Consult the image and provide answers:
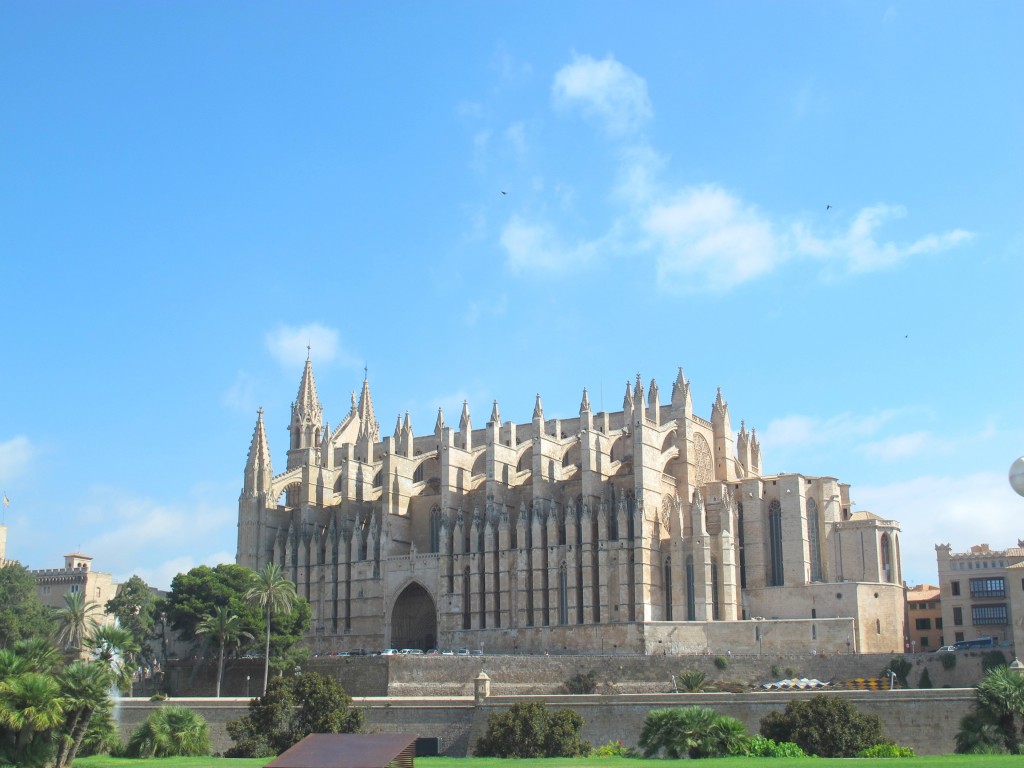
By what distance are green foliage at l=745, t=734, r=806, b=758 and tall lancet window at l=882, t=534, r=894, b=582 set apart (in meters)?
25.7

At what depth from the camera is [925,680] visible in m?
48.6

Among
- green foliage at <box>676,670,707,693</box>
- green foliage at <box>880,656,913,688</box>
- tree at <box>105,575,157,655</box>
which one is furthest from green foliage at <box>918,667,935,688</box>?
tree at <box>105,575,157,655</box>

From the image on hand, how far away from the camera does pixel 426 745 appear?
135 ft

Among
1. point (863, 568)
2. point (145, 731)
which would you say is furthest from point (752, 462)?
point (145, 731)

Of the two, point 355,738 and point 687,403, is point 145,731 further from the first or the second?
point 687,403

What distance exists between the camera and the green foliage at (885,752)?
33.6 m

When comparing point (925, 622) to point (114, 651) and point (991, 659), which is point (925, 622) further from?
point (114, 651)

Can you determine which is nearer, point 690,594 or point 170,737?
point 170,737

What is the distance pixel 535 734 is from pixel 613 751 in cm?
257

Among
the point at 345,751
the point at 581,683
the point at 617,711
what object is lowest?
the point at 345,751

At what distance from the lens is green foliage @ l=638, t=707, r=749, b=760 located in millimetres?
34250

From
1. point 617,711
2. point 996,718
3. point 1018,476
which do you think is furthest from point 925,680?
point 1018,476

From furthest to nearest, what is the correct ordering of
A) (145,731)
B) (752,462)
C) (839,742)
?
1. (752,462)
2. (145,731)
3. (839,742)

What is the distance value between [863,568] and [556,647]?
1509cm
